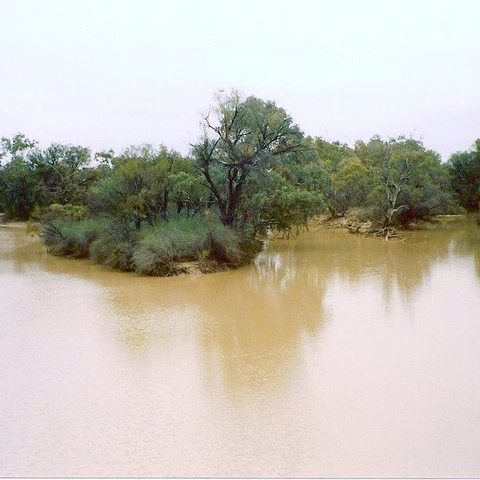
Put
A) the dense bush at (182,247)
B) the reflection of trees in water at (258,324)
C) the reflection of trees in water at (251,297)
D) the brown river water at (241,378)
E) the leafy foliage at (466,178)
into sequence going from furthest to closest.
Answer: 1. the leafy foliage at (466,178)
2. the dense bush at (182,247)
3. the reflection of trees in water at (251,297)
4. the reflection of trees in water at (258,324)
5. the brown river water at (241,378)

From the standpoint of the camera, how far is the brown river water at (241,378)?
21.2ft

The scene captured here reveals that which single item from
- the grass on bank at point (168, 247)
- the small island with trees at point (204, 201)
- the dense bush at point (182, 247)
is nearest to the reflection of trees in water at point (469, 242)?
the small island with trees at point (204, 201)

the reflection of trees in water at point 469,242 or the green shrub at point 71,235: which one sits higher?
the green shrub at point 71,235

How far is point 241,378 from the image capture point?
8.99 metres

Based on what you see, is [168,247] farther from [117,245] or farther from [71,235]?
[71,235]

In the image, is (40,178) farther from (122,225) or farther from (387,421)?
(387,421)

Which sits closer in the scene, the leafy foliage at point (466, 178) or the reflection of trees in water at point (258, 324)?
the reflection of trees in water at point (258, 324)

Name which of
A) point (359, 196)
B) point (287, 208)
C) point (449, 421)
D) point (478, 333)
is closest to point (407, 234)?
point (359, 196)

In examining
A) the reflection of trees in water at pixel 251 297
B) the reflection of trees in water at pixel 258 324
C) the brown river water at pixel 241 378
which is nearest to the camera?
the brown river water at pixel 241 378

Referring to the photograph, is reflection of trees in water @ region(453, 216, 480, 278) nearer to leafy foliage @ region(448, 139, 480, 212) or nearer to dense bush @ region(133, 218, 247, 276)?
dense bush @ region(133, 218, 247, 276)

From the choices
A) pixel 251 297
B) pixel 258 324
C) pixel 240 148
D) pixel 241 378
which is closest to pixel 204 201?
pixel 240 148

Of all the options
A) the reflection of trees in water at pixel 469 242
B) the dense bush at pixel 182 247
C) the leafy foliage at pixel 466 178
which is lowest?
the reflection of trees in water at pixel 469 242

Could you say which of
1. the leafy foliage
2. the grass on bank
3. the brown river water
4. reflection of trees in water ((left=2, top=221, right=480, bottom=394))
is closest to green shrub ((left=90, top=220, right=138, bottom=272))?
the grass on bank

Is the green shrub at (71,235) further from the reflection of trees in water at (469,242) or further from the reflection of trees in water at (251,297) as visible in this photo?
the reflection of trees in water at (469,242)
